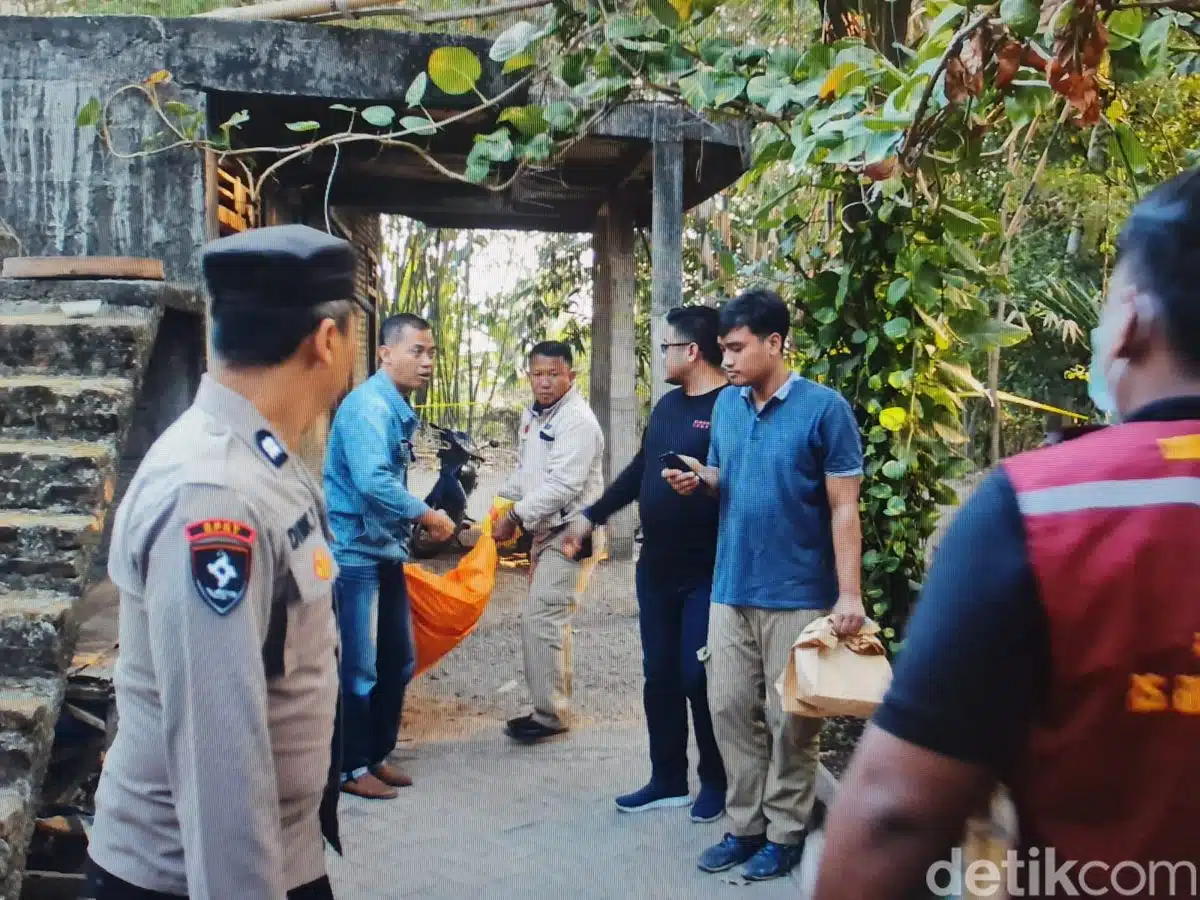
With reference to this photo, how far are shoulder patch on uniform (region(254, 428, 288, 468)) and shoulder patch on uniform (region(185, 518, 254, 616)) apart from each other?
20 centimetres

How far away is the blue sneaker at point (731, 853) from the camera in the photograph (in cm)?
370

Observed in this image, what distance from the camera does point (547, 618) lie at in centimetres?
506

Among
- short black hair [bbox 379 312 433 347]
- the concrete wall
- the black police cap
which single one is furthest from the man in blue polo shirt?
the concrete wall

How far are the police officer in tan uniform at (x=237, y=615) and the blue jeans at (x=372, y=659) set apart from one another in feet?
8.34

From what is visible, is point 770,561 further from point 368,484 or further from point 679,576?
point 368,484

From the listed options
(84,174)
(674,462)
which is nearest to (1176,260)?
(674,462)

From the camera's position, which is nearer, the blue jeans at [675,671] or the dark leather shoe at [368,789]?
the blue jeans at [675,671]

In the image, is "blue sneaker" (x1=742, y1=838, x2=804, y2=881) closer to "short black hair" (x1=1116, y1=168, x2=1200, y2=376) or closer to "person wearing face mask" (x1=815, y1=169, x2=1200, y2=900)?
"person wearing face mask" (x1=815, y1=169, x2=1200, y2=900)

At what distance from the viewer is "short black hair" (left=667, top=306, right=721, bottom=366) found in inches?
165

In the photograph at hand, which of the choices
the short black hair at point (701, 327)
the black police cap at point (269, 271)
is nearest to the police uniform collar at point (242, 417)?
the black police cap at point (269, 271)

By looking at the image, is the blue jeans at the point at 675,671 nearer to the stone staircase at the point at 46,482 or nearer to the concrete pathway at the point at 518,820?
the concrete pathway at the point at 518,820

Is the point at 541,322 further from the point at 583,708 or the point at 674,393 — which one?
the point at 674,393

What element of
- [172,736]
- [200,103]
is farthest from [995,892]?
[200,103]

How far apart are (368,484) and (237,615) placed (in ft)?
9.51
